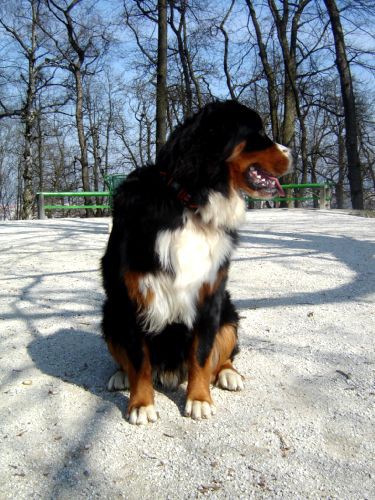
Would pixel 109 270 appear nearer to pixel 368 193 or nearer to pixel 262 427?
pixel 262 427

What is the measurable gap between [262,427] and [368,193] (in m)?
37.4

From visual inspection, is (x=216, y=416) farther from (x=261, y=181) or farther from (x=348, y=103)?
(x=348, y=103)

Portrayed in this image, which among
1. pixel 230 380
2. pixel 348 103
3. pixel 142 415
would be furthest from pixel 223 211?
pixel 348 103

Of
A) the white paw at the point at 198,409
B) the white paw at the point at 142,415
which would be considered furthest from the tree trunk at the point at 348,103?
the white paw at the point at 142,415

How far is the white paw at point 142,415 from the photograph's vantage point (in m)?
2.37

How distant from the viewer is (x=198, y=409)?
245 centimetres

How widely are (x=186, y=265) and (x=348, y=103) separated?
47.7 feet

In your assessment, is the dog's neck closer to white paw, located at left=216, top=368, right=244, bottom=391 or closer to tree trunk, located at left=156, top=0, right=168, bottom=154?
white paw, located at left=216, top=368, right=244, bottom=391

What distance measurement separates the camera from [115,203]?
104 inches

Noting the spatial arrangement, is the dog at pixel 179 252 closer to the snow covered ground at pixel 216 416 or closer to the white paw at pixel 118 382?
the white paw at pixel 118 382

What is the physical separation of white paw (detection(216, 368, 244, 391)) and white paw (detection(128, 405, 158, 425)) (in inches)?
21.2

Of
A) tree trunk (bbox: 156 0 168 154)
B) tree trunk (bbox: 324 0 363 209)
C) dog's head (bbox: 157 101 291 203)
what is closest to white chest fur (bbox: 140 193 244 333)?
dog's head (bbox: 157 101 291 203)

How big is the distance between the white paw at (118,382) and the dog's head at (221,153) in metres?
1.19

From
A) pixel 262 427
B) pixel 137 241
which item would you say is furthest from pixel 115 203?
pixel 262 427
